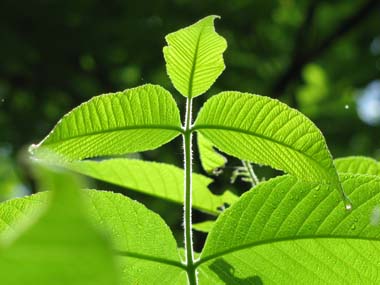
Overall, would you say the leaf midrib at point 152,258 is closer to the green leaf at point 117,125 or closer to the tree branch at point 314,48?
the green leaf at point 117,125

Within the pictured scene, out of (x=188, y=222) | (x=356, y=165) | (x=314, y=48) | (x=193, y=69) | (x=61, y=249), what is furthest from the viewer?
(x=314, y=48)

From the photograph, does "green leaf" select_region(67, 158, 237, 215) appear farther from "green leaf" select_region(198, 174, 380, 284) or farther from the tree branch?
the tree branch

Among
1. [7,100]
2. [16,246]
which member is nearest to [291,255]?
[16,246]

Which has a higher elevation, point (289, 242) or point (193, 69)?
point (193, 69)

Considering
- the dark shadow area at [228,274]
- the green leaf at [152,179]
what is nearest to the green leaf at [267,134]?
the dark shadow area at [228,274]

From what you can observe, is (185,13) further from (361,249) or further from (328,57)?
(361,249)

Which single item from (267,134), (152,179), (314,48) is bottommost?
(314,48)

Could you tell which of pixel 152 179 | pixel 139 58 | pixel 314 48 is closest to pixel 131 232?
pixel 152 179

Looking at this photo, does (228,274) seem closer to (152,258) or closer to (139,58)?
(152,258)
